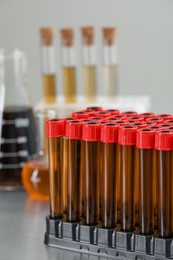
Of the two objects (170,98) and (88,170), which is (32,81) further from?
(88,170)

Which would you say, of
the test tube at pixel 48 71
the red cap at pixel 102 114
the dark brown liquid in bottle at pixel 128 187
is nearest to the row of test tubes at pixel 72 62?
the test tube at pixel 48 71

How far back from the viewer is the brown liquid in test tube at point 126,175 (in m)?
1.29

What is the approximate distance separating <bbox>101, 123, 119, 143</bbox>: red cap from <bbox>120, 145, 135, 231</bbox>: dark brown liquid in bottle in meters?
0.02

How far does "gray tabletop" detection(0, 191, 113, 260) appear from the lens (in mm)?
1339

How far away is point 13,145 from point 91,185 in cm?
56

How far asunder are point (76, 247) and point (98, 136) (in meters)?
0.22

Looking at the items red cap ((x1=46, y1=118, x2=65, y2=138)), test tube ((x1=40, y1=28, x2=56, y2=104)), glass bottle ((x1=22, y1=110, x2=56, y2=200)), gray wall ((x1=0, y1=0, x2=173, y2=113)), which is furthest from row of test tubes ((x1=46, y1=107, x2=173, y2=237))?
gray wall ((x1=0, y1=0, x2=173, y2=113))

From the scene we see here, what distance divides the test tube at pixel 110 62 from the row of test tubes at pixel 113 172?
1.29m

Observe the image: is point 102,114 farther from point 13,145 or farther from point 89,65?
point 89,65

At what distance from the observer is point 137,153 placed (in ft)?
4.26

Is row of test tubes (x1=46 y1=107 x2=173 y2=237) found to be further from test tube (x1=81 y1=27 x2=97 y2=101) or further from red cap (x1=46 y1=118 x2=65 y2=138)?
test tube (x1=81 y1=27 x2=97 y2=101)

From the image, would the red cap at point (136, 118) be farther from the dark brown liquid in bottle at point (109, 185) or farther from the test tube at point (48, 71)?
the test tube at point (48, 71)

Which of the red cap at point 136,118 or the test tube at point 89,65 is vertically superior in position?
the test tube at point 89,65

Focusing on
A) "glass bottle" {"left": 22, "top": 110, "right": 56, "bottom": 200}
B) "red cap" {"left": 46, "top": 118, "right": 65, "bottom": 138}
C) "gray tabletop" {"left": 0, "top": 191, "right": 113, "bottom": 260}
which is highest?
"red cap" {"left": 46, "top": 118, "right": 65, "bottom": 138}
